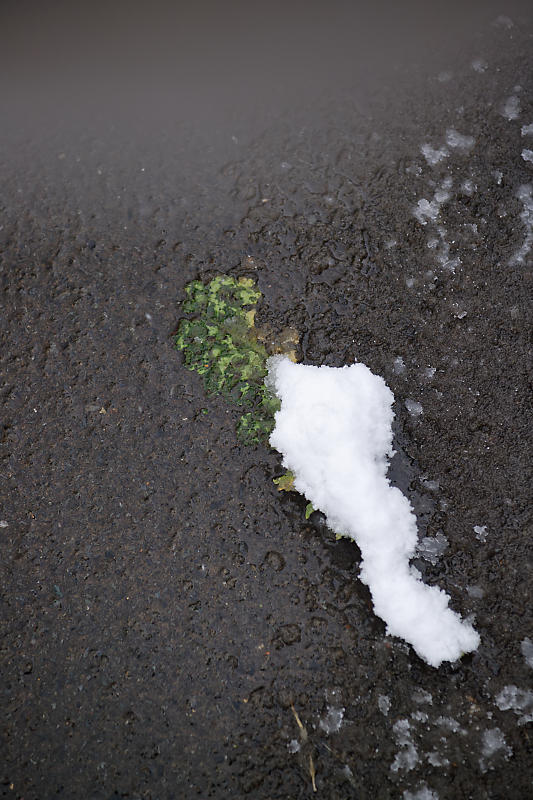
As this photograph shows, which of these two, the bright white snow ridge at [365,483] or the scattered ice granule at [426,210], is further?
the scattered ice granule at [426,210]

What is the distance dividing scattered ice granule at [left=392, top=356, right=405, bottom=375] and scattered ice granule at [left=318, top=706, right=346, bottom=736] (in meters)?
1.20

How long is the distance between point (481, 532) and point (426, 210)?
1306mm

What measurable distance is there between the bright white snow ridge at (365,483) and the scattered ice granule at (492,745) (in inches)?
10.0

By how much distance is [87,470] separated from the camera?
6.71ft

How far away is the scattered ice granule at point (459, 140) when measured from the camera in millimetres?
2383

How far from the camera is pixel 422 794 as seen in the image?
177cm

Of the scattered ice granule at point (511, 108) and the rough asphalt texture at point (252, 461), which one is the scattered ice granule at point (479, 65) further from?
the scattered ice granule at point (511, 108)

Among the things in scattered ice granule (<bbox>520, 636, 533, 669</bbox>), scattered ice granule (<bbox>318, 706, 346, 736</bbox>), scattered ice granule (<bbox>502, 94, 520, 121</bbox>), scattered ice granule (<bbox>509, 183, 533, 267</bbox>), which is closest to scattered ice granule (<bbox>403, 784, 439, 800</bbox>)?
scattered ice granule (<bbox>318, 706, 346, 736</bbox>)

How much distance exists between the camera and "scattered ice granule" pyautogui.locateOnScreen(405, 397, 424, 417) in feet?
6.87

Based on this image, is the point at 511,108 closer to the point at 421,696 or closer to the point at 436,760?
the point at 421,696

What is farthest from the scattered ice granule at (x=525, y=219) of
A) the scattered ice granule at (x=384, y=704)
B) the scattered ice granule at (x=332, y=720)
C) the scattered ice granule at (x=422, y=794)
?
the scattered ice granule at (x=422, y=794)

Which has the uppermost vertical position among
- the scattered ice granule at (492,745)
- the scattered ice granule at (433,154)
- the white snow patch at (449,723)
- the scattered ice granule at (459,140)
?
the scattered ice granule at (459,140)

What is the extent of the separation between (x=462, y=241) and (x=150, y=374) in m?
1.37

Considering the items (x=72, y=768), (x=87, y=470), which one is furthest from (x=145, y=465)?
(x=72, y=768)
